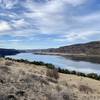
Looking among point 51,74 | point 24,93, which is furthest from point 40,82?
point 51,74

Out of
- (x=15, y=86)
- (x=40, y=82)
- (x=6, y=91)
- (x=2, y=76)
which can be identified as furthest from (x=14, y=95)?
(x=40, y=82)

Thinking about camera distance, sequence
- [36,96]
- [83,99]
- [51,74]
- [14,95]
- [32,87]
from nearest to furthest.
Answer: [14,95]
[36,96]
[32,87]
[83,99]
[51,74]

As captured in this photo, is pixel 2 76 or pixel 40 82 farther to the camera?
pixel 40 82

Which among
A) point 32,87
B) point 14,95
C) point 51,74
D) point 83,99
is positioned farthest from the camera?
point 51,74

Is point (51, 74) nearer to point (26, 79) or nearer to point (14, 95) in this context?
point (26, 79)

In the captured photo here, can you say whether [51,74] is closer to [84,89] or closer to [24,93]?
[84,89]

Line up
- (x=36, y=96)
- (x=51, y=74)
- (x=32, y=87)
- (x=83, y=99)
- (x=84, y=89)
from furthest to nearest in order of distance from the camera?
(x=51, y=74) → (x=84, y=89) → (x=83, y=99) → (x=32, y=87) → (x=36, y=96)

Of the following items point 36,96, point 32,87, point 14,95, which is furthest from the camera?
point 32,87

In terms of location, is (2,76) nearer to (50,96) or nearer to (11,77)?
(11,77)

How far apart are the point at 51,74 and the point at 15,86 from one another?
8211 mm

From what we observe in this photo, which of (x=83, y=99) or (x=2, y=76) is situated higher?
(x=2, y=76)

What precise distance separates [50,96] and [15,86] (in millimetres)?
1378

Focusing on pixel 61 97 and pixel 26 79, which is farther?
pixel 26 79

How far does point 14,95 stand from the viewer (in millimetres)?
8867
